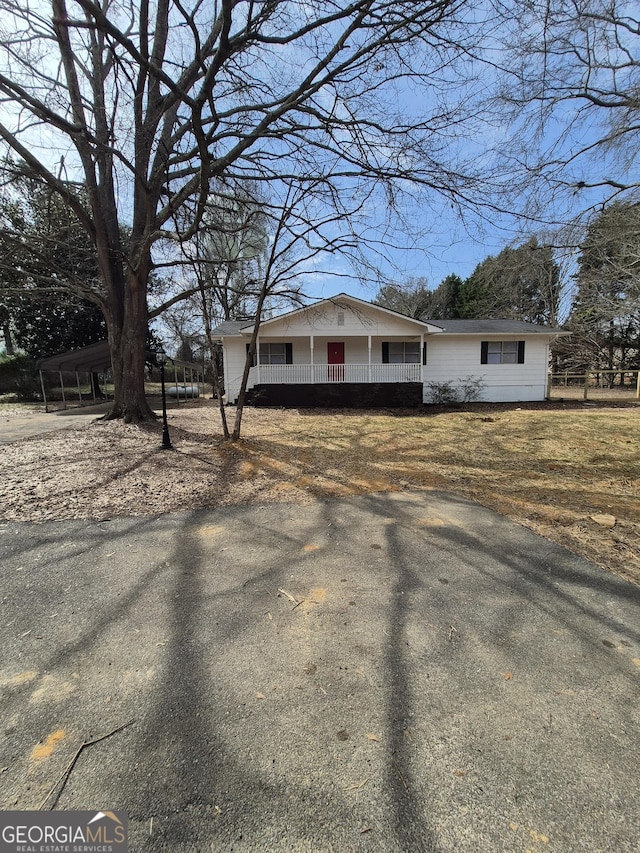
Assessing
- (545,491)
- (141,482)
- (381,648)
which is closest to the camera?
(381,648)

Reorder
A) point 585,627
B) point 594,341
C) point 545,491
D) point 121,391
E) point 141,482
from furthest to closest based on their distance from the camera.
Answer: point 594,341 < point 121,391 < point 141,482 < point 545,491 < point 585,627

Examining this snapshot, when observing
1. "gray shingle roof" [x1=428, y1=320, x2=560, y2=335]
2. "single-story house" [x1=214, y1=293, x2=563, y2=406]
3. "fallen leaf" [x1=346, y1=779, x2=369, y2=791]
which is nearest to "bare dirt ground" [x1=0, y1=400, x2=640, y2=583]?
"fallen leaf" [x1=346, y1=779, x2=369, y2=791]

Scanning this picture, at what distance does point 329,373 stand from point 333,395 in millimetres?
1055

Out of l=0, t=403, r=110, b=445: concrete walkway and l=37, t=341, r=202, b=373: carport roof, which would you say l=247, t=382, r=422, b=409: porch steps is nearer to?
l=37, t=341, r=202, b=373: carport roof

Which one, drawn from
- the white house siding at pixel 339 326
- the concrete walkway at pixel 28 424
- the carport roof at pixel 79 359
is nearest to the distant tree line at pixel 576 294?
the white house siding at pixel 339 326

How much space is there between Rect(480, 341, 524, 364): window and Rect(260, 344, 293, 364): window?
851cm

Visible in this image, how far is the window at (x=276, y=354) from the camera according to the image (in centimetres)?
1655

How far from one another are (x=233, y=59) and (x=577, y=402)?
16458 mm

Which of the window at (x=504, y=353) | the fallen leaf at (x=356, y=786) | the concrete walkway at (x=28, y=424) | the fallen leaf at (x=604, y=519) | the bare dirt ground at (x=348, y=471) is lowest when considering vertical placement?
the fallen leaf at (x=604, y=519)

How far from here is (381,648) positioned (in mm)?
2068

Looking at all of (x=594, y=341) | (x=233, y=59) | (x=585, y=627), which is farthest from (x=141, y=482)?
(x=594, y=341)

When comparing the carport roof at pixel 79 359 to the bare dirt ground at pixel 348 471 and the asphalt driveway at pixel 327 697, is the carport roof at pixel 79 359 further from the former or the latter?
the asphalt driveway at pixel 327 697

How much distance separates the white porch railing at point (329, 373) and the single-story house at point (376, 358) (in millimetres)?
40

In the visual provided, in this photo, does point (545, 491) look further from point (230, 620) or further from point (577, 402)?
point (577, 402)
